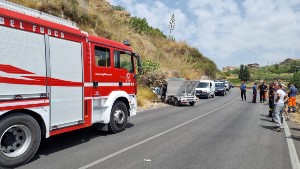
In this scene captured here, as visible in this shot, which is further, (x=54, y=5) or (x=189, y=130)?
(x=54, y=5)

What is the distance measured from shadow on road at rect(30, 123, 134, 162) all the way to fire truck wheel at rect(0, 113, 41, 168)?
430 mm

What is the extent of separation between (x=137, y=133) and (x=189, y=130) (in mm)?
2080

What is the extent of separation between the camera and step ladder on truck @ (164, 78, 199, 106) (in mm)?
20625

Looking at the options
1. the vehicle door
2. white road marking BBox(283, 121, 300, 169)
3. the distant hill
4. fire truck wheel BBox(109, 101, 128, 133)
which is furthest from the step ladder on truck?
fire truck wheel BBox(109, 101, 128, 133)

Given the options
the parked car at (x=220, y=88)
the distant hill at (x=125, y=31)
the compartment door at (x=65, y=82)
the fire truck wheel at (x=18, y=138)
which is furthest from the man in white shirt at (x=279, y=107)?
the parked car at (x=220, y=88)

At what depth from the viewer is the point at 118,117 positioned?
9.68m

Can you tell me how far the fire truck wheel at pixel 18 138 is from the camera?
18.9 feet

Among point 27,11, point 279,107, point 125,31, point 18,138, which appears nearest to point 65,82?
point 18,138

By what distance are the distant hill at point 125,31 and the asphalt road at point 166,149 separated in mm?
13472

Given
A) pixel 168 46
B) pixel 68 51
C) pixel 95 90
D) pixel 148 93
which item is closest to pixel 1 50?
pixel 68 51

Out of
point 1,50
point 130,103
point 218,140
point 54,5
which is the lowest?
point 218,140

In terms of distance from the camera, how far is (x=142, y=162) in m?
6.47

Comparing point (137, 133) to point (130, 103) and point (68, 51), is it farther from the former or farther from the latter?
point (68, 51)

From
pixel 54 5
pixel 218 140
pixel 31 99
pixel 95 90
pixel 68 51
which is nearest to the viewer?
pixel 31 99
